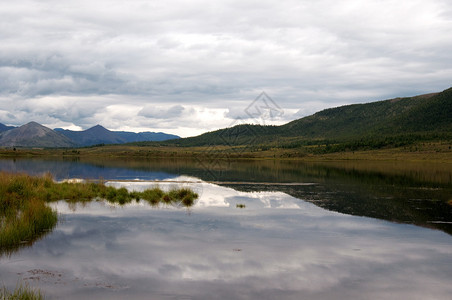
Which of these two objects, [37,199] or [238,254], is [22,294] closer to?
[238,254]

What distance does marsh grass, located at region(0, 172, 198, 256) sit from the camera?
14662 mm

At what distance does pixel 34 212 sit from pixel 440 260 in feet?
52.8

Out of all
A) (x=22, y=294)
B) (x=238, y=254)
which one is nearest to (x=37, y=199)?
(x=238, y=254)

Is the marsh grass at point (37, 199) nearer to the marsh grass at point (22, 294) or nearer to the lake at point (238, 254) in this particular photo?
the lake at point (238, 254)

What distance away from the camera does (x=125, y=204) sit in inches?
979

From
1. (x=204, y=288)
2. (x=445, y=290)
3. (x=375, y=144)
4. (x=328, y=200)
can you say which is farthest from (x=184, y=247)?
(x=375, y=144)

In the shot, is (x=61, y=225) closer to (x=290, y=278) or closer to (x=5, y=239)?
(x=5, y=239)

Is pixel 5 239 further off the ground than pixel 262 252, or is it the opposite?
pixel 5 239

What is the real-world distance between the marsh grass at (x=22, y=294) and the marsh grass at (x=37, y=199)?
3.83 meters

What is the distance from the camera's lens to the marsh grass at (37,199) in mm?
14662

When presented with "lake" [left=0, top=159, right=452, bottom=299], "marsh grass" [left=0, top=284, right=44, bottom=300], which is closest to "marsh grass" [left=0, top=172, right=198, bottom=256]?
"lake" [left=0, top=159, right=452, bottom=299]

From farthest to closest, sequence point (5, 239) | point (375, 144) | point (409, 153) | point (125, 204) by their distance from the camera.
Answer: point (375, 144) → point (409, 153) → point (125, 204) → point (5, 239)

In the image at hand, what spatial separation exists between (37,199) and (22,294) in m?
13.1

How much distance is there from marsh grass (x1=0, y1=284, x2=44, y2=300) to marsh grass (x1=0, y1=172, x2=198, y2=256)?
383cm
